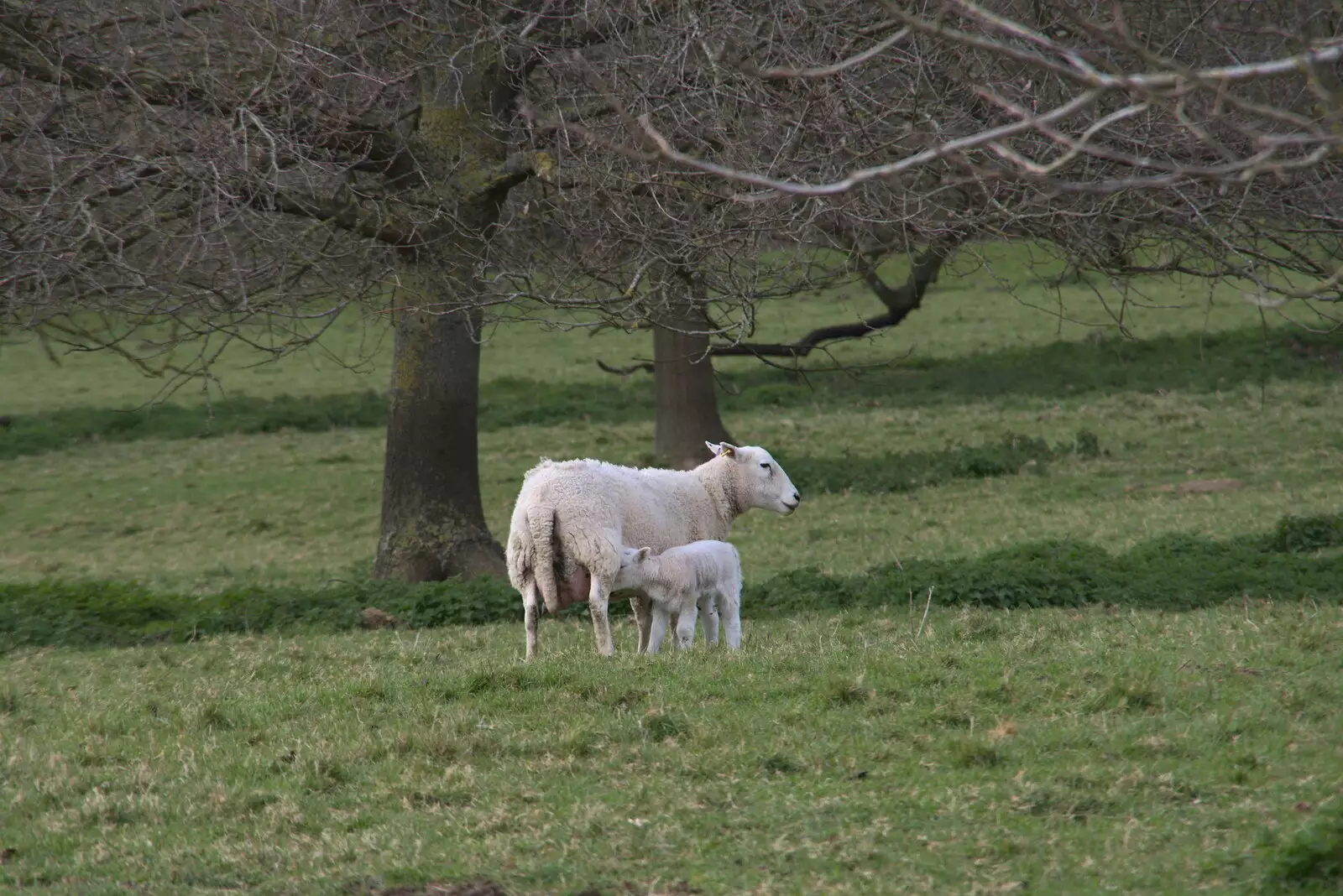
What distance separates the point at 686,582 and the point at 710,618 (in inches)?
25.3

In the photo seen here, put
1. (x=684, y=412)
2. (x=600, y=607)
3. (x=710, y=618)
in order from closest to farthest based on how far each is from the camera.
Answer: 1. (x=600, y=607)
2. (x=710, y=618)
3. (x=684, y=412)

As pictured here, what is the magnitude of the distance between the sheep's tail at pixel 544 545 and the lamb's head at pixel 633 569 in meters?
0.40

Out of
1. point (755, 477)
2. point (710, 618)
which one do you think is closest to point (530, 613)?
point (710, 618)

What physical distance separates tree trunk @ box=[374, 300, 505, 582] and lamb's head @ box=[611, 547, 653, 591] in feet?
15.2

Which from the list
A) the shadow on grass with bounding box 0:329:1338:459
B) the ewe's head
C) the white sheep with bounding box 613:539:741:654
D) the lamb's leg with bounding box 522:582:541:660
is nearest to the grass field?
the lamb's leg with bounding box 522:582:541:660

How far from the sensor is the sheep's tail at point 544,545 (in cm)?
869

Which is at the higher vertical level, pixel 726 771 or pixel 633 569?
pixel 633 569

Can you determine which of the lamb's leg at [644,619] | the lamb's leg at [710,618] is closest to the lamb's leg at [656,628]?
the lamb's leg at [644,619]

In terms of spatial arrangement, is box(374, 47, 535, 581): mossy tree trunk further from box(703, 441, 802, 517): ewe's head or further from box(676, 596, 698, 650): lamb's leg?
box(676, 596, 698, 650): lamb's leg

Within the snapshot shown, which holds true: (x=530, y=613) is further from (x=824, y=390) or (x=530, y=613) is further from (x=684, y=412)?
(x=824, y=390)

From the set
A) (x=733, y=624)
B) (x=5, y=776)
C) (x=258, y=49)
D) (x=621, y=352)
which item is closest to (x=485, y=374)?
(x=621, y=352)

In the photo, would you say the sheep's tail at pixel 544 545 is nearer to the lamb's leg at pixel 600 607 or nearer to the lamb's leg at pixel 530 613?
the lamb's leg at pixel 530 613

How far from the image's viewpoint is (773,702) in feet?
23.2

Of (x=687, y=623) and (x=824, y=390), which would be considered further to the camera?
(x=824, y=390)
